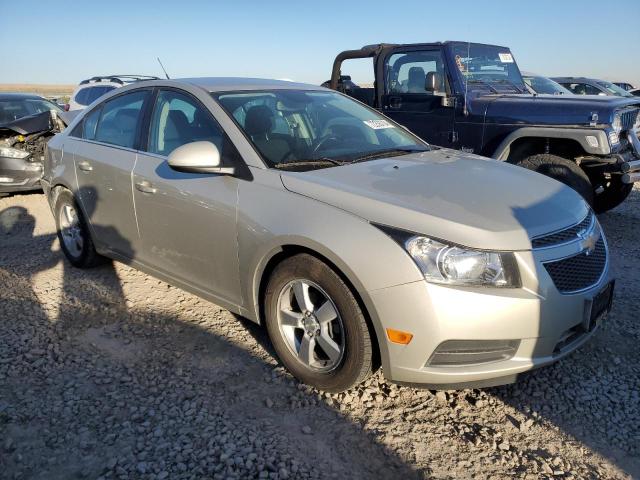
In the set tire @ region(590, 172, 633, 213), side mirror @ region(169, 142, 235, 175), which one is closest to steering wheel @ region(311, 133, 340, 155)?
side mirror @ region(169, 142, 235, 175)

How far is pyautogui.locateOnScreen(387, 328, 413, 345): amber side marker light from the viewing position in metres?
2.43

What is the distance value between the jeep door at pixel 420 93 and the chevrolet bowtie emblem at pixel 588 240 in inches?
149

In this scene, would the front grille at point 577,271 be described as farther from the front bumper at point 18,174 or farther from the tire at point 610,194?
the front bumper at point 18,174

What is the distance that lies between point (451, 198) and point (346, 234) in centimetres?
59

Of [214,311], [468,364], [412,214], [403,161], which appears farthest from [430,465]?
[214,311]

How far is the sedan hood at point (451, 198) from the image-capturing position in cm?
245

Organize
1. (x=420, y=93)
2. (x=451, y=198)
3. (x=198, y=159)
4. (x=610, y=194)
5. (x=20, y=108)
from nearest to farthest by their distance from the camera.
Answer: (x=451, y=198), (x=198, y=159), (x=610, y=194), (x=420, y=93), (x=20, y=108)

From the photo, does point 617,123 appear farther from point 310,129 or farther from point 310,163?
point 310,163

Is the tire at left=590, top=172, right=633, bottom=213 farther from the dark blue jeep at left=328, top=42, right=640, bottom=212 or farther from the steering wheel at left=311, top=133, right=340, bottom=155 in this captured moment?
the steering wheel at left=311, top=133, right=340, bottom=155

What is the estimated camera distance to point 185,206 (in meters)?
3.34

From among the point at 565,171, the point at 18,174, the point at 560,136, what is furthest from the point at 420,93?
the point at 18,174

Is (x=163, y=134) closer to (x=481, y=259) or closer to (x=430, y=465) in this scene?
(x=481, y=259)

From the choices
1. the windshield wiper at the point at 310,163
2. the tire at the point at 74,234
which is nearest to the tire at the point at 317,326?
the windshield wiper at the point at 310,163

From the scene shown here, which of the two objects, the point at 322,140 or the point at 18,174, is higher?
the point at 322,140
